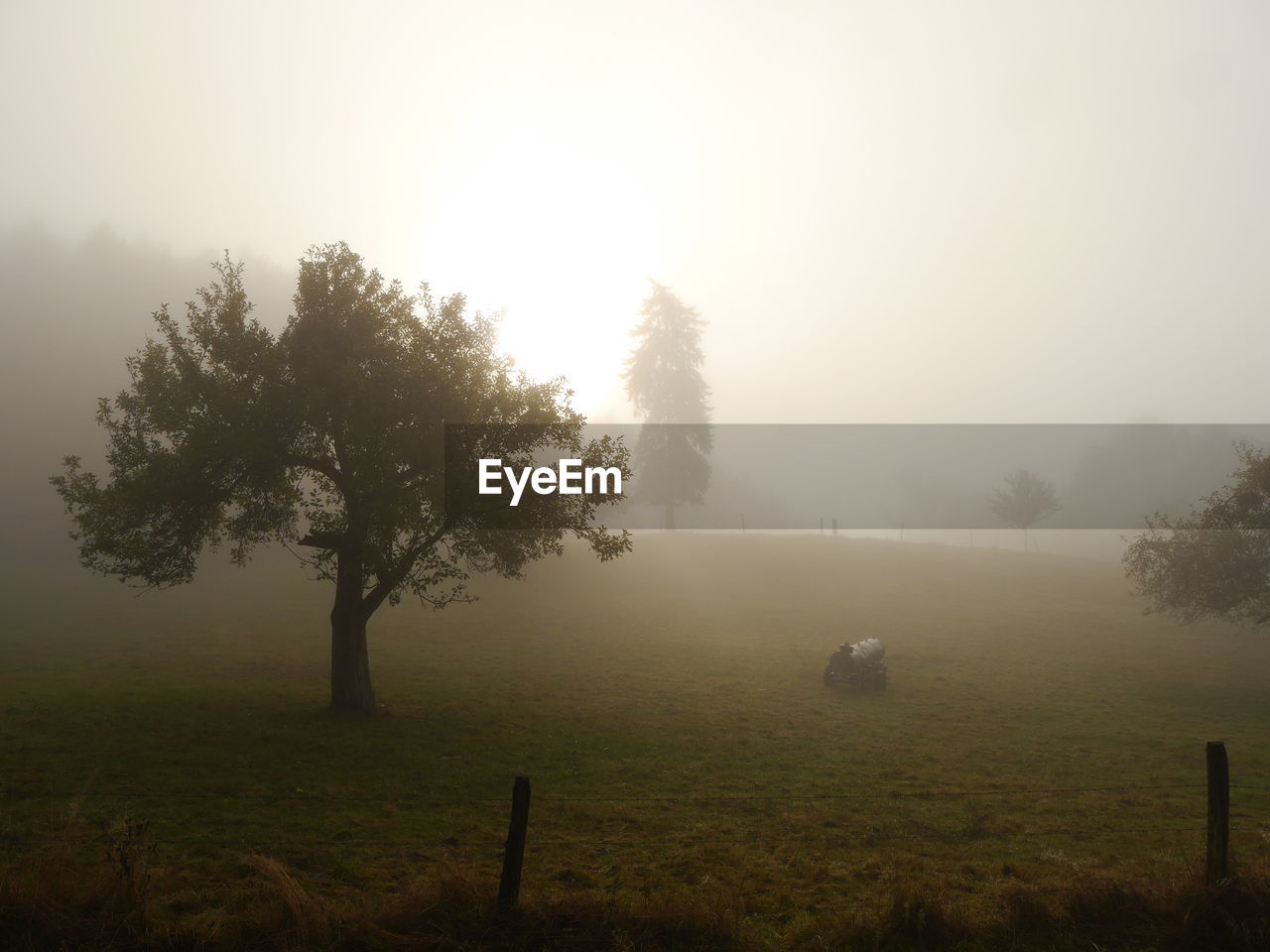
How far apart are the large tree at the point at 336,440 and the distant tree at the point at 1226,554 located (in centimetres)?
2488

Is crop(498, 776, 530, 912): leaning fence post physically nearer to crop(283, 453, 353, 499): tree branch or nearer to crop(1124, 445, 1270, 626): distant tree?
crop(283, 453, 353, 499): tree branch

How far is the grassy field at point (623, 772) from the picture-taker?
8.62 metres

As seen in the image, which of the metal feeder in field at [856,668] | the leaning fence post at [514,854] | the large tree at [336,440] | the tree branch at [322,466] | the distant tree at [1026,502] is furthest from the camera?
the distant tree at [1026,502]

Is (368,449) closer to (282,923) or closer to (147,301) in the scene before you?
(282,923)

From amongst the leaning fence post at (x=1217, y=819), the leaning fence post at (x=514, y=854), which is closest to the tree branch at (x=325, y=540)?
the leaning fence post at (x=514, y=854)

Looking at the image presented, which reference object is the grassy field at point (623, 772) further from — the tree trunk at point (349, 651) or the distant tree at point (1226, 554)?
the distant tree at point (1226, 554)

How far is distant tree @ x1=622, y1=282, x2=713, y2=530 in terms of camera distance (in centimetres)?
6250

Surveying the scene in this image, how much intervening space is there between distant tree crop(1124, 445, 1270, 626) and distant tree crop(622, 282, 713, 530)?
3667 centimetres

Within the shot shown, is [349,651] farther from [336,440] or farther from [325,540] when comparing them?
[336,440]

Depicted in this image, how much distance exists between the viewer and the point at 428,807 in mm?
13789

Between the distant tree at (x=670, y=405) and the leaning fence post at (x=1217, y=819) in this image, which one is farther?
the distant tree at (x=670, y=405)

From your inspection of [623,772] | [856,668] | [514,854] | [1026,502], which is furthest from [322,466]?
[1026,502]

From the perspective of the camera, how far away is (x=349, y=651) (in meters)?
20.1

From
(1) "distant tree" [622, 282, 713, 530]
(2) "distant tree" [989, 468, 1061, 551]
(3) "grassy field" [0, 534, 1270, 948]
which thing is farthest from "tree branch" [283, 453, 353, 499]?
(2) "distant tree" [989, 468, 1061, 551]
